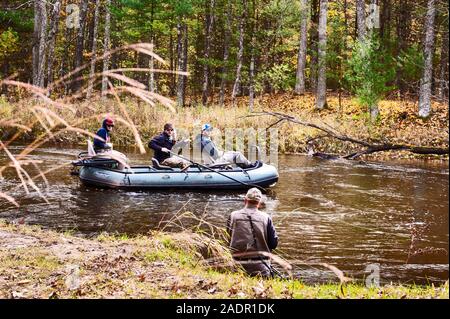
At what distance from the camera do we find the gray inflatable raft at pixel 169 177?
43.2 ft

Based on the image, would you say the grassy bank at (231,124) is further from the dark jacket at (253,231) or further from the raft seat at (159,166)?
the dark jacket at (253,231)

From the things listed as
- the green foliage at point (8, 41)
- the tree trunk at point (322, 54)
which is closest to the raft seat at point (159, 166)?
the tree trunk at point (322, 54)

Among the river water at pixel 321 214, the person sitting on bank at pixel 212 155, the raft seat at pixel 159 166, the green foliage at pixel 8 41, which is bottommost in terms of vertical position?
the river water at pixel 321 214

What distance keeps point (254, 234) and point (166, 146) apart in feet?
24.9

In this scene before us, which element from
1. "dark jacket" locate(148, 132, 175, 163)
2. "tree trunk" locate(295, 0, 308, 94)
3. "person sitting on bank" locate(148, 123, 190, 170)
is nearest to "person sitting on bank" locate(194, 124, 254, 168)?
"person sitting on bank" locate(148, 123, 190, 170)

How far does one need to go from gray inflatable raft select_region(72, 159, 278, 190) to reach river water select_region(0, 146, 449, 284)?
0.25 meters

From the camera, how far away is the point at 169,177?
13242mm

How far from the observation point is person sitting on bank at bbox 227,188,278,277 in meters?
6.20

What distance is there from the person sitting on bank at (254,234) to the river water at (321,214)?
0.80m

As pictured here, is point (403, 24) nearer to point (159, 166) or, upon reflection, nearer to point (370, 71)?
point (370, 71)

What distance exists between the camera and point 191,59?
1624 inches

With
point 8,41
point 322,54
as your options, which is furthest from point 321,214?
point 8,41

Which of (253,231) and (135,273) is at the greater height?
(253,231)

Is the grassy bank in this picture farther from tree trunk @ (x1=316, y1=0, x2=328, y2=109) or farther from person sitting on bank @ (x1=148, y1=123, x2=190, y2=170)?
person sitting on bank @ (x1=148, y1=123, x2=190, y2=170)
